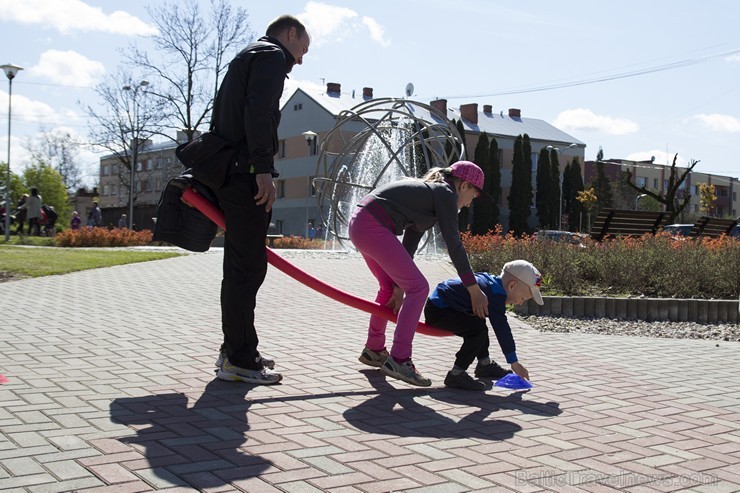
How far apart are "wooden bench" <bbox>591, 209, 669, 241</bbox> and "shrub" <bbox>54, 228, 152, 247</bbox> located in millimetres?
15455

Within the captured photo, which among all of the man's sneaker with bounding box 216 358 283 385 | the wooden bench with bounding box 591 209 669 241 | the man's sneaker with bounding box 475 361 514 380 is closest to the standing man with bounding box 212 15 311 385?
the man's sneaker with bounding box 216 358 283 385

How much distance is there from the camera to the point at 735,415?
191 inches

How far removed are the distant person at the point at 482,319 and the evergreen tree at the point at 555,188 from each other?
64.8 m

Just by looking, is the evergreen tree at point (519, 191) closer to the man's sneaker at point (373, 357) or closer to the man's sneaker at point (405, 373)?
the man's sneaker at point (373, 357)

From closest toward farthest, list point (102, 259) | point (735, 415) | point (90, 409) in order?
1. point (90, 409)
2. point (735, 415)
3. point (102, 259)

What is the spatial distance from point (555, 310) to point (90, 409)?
6559mm

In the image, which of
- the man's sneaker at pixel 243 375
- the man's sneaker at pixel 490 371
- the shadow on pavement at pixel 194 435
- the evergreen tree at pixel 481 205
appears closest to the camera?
the shadow on pavement at pixel 194 435

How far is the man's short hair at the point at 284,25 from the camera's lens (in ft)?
16.9

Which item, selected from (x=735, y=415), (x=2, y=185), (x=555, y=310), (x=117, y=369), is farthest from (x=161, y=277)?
(x=2, y=185)

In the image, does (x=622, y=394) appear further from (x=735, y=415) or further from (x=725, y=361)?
(x=725, y=361)

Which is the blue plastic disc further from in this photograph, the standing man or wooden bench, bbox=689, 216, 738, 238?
wooden bench, bbox=689, 216, 738, 238

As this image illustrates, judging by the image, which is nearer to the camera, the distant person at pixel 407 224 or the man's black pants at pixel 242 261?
the man's black pants at pixel 242 261

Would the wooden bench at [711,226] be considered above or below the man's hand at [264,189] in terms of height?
above

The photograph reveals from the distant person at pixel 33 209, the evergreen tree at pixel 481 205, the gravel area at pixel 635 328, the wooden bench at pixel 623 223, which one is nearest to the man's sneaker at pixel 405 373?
the gravel area at pixel 635 328
